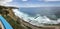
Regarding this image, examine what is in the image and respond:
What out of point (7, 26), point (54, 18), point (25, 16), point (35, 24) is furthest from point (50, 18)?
point (7, 26)

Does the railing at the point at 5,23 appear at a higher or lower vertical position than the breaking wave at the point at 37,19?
lower

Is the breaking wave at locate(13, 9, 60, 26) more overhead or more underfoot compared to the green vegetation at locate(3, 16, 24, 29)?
more overhead

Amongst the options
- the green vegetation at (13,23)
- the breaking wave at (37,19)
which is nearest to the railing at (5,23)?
the green vegetation at (13,23)

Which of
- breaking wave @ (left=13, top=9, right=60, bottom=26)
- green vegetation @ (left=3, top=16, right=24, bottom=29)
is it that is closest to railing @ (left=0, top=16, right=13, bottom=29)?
green vegetation @ (left=3, top=16, right=24, bottom=29)

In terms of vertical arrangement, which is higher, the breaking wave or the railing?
the breaking wave

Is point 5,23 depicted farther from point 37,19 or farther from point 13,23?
point 37,19

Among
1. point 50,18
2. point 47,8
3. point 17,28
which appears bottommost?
point 17,28

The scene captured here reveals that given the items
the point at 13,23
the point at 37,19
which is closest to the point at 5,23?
the point at 13,23

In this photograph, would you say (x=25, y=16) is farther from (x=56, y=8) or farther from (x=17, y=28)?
(x=56, y=8)

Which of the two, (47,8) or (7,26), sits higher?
(47,8)

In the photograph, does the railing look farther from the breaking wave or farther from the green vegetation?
the breaking wave

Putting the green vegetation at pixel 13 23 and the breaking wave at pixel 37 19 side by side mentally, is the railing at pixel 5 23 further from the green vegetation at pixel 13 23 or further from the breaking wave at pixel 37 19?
the breaking wave at pixel 37 19
